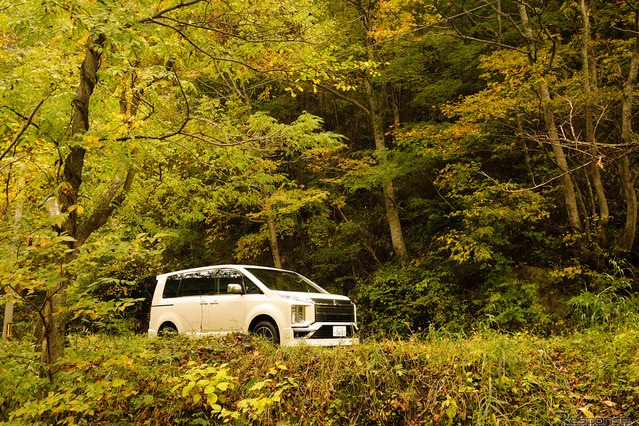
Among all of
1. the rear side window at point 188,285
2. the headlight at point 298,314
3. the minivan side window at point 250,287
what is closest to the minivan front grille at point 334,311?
the headlight at point 298,314

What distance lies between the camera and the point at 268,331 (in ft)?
Result: 22.9

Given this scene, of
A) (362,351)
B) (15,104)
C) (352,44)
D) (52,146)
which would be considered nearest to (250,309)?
(362,351)

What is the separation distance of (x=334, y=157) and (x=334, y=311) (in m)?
5.13

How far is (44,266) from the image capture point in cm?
438

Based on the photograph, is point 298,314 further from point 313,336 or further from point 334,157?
point 334,157

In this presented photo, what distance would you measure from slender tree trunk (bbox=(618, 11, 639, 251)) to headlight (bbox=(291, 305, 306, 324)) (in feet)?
20.3

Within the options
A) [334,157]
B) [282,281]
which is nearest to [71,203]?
[282,281]

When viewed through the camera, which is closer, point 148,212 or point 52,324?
point 52,324

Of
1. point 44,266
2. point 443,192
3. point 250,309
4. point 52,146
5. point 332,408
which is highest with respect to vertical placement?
point 443,192

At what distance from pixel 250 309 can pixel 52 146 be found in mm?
3971

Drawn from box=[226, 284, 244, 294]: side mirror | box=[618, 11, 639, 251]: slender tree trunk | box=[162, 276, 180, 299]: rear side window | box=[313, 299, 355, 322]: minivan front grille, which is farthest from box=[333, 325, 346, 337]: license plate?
box=[618, 11, 639, 251]: slender tree trunk

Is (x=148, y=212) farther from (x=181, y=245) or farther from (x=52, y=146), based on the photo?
(x=52, y=146)

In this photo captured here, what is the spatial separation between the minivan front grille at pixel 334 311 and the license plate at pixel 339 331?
124 millimetres

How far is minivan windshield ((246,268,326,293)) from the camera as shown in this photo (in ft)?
24.8
